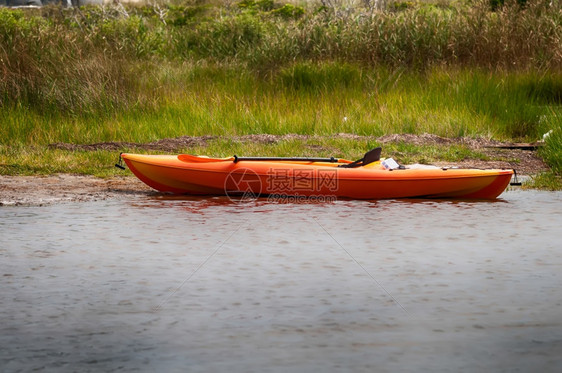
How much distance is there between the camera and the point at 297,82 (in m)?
16.3

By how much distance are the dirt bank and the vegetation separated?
0.35 m

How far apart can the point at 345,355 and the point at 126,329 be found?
126 cm

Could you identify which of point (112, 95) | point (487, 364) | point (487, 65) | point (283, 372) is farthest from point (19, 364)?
point (487, 65)

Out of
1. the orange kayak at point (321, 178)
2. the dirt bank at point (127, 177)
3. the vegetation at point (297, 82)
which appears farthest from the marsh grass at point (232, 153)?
the orange kayak at point (321, 178)

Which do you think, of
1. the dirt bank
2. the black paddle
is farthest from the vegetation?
the black paddle

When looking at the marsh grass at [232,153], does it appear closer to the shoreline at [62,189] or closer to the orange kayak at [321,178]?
the shoreline at [62,189]

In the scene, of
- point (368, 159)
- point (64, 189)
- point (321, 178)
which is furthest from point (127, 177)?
point (368, 159)

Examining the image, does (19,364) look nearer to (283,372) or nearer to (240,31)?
(283,372)

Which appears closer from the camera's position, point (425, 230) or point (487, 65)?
point (425, 230)

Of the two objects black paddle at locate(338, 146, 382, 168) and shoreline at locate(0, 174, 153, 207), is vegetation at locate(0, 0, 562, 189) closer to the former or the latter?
shoreline at locate(0, 174, 153, 207)

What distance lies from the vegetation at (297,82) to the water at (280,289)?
348 cm

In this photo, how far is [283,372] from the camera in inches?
179

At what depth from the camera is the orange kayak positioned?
385 inches

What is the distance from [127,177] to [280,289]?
5.68 metres
